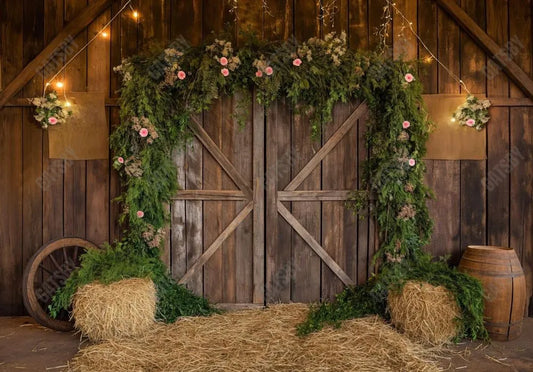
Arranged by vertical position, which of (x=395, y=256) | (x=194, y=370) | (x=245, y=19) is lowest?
(x=194, y=370)

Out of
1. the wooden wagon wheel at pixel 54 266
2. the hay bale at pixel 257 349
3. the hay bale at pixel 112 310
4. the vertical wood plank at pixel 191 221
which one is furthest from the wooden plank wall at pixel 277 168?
the hay bale at pixel 112 310

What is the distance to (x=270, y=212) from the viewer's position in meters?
3.64

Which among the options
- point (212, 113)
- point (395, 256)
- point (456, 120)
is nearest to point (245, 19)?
point (212, 113)

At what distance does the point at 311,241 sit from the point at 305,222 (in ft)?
0.63

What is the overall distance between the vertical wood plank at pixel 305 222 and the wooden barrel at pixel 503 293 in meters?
1.40

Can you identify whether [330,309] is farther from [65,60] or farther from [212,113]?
[65,60]

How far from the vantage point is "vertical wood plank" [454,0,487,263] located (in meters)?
3.67

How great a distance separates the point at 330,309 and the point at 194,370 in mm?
1370

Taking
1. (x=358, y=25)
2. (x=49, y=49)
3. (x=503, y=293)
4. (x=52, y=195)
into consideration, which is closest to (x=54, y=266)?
(x=52, y=195)

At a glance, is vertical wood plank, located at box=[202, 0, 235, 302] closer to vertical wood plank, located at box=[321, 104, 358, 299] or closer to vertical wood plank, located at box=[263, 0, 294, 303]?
vertical wood plank, located at box=[263, 0, 294, 303]

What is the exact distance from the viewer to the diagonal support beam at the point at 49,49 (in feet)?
11.8

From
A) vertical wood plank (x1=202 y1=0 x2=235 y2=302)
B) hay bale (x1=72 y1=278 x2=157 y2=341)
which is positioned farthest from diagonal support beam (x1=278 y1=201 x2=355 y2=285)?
hay bale (x1=72 y1=278 x2=157 y2=341)

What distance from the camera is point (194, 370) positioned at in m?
2.50

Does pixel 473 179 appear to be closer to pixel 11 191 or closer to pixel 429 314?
pixel 429 314
